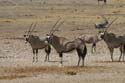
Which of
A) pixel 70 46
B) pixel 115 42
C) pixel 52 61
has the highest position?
pixel 70 46

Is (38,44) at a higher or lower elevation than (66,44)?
lower

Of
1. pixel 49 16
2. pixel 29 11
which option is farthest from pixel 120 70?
pixel 29 11

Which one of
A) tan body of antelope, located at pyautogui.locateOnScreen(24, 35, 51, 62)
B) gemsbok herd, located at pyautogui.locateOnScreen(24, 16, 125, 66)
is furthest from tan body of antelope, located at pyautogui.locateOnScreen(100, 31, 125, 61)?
tan body of antelope, located at pyautogui.locateOnScreen(24, 35, 51, 62)

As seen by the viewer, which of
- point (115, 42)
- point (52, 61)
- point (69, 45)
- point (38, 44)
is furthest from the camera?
point (115, 42)

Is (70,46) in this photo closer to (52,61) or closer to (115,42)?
(52,61)

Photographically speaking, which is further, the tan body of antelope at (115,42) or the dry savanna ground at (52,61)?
the tan body of antelope at (115,42)

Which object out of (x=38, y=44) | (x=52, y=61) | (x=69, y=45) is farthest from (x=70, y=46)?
(x=38, y=44)

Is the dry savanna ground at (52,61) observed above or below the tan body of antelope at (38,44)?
below

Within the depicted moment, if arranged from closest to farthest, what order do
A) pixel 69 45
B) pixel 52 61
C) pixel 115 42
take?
pixel 69 45
pixel 52 61
pixel 115 42

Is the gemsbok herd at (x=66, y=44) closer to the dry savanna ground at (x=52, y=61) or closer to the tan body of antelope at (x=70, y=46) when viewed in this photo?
the tan body of antelope at (x=70, y=46)

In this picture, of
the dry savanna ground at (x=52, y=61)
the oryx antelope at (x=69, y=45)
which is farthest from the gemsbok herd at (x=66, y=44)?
the dry savanna ground at (x=52, y=61)

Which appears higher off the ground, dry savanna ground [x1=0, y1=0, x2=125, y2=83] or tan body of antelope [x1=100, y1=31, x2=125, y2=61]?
tan body of antelope [x1=100, y1=31, x2=125, y2=61]

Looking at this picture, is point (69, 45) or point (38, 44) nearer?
point (69, 45)

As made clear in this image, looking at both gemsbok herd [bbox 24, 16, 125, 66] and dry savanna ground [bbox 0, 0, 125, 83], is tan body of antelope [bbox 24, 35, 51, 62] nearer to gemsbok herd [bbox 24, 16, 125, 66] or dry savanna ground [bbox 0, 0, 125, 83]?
gemsbok herd [bbox 24, 16, 125, 66]
